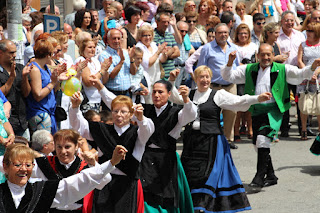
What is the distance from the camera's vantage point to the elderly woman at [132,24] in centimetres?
1087

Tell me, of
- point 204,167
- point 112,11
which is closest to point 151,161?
point 204,167

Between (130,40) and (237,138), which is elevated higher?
(130,40)

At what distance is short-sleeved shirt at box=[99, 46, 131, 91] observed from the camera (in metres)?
9.52

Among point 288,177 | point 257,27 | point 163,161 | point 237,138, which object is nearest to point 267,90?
point 288,177

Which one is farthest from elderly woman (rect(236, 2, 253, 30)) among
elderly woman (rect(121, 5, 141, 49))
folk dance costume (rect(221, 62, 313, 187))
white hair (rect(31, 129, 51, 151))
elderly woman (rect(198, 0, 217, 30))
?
white hair (rect(31, 129, 51, 151))

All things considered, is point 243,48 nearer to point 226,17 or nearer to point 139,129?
point 226,17

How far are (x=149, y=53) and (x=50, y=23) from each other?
1.69 metres

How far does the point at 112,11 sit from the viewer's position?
11734mm

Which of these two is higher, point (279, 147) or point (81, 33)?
point (81, 33)

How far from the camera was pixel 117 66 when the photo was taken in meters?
9.46

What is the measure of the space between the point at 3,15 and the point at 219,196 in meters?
4.34

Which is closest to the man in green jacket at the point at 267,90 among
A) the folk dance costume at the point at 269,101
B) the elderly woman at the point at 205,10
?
the folk dance costume at the point at 269,101

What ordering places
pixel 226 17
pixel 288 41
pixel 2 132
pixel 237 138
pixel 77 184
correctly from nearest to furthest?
pixel 77 184, pixel 2 132, pixel 237 138, pixel 288 41, pixel 226 17

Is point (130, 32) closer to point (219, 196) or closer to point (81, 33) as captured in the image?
point (81, 33)
